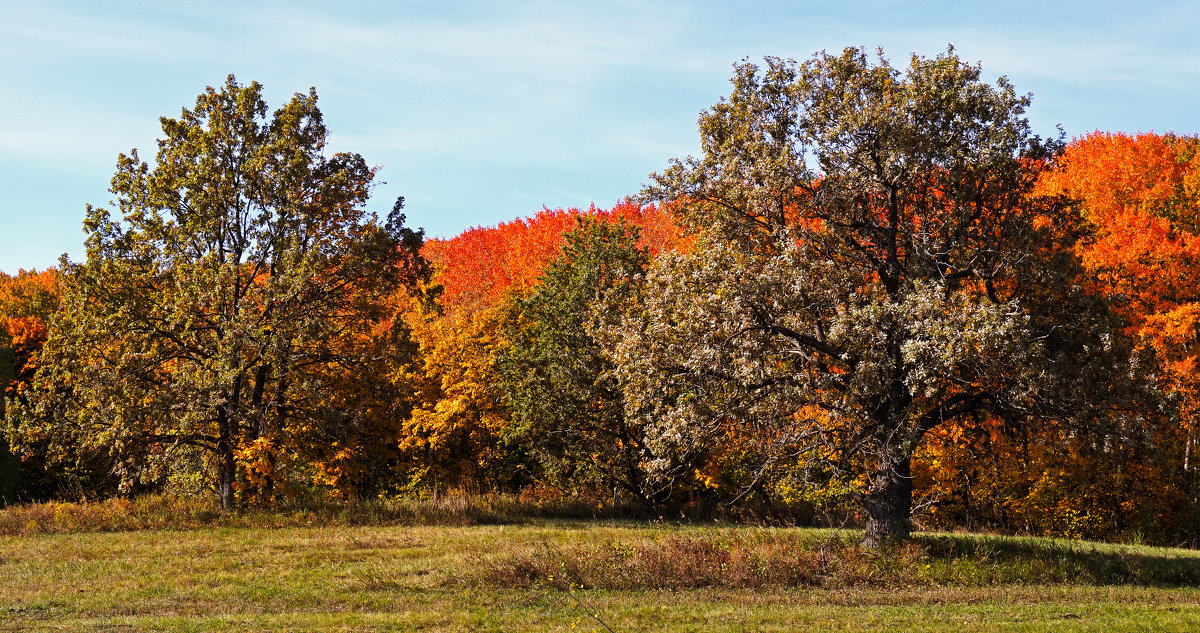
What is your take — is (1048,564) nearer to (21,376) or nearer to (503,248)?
(21,376)

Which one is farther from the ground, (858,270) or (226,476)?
(858,270)

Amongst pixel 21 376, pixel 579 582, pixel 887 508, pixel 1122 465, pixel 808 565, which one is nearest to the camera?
pixel 579 582

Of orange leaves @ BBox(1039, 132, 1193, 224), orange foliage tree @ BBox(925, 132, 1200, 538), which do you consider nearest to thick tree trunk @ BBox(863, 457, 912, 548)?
orange foliage tree @ BBox(925, 132, 1200, 538)

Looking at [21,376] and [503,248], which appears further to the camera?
[503,248]

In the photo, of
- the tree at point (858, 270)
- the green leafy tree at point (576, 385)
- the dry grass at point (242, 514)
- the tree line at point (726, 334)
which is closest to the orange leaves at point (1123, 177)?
the tree line at point (726, 334)

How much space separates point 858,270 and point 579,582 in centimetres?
875

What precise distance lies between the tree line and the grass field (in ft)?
6.78

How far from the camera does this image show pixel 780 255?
62.6 ft

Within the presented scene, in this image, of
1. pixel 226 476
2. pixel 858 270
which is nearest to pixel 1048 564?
pixel 858 270

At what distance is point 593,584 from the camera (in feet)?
53.5

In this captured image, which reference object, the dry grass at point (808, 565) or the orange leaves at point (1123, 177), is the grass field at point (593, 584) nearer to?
the dry grass at point (808, 565)

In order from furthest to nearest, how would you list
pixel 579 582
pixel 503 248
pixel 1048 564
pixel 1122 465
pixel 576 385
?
pixel 503 248
pixel 576 385
pixel 1122 465
pixel 1048 564
pixel 579 582

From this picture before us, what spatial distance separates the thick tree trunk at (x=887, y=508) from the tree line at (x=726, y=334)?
0.18 ft

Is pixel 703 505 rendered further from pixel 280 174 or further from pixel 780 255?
pixel 280 174
